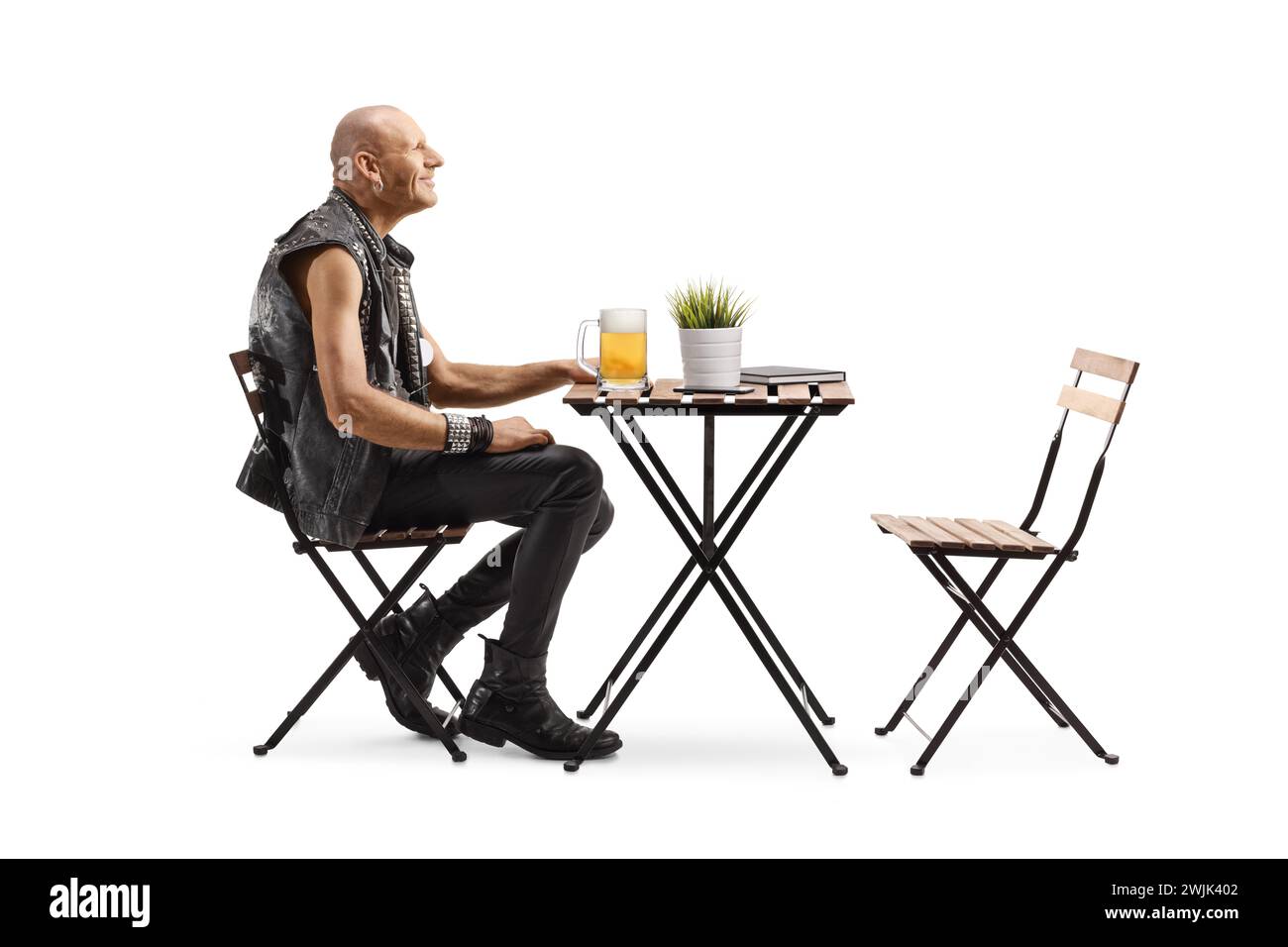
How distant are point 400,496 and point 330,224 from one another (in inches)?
31.0

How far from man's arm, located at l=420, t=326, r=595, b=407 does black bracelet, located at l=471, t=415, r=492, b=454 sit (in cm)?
55

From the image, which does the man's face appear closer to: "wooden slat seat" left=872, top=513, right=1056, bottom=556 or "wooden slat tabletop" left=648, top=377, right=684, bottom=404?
"wooden slat tabletop" left=648, top=377, right=684, bottom=404

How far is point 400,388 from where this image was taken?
520 centimetres

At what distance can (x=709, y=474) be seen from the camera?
206 inches

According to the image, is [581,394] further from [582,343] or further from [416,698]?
[416,698]

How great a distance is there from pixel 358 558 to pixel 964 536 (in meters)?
1.78

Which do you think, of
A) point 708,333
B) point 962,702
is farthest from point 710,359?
point 962,702

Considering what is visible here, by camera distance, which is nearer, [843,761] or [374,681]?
[843,761]

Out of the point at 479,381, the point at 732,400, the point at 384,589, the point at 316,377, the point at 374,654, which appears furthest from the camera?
the point at 479,381

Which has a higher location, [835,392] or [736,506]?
[835,392]

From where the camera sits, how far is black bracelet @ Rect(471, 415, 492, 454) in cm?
498

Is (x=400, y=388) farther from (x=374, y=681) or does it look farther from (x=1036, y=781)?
(x=1036, y=781)
